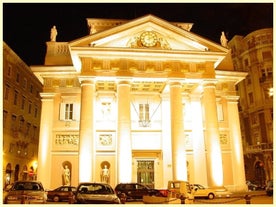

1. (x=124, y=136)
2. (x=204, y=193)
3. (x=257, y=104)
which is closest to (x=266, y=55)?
(x=257, y=104)

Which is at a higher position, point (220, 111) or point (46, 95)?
point (46, 95)

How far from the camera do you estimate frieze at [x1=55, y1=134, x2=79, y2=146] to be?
99.5ft

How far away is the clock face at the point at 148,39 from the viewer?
1105 inches

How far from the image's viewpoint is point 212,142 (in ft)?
89.2

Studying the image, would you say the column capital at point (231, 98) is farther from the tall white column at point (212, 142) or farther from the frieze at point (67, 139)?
the frieze at point (67, 139)

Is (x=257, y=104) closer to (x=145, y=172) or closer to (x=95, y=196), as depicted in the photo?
(x=145, y=172)

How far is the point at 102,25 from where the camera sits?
34.0m

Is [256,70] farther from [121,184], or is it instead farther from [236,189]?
[121,184]

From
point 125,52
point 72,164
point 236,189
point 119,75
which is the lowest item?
point 236,189

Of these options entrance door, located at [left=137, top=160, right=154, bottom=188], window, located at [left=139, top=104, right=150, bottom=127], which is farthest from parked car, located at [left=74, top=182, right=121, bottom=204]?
window, located at [left=139, top=104, right=150, bottom=127]

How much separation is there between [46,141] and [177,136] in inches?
481

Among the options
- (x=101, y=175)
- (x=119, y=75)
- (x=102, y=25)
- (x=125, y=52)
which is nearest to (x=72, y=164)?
(x=101, y=175)

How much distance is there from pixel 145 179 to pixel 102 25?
16513 millimetres

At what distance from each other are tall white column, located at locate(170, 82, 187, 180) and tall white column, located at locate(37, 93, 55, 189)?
38.0 feet
